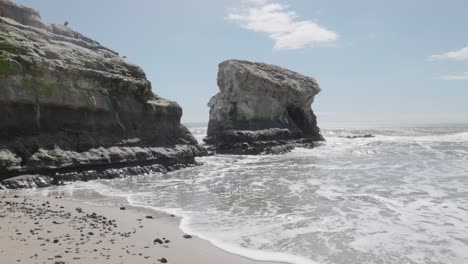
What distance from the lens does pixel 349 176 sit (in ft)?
65.2

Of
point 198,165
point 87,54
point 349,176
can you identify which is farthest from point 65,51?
point 349,176

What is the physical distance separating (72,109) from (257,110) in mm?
23606

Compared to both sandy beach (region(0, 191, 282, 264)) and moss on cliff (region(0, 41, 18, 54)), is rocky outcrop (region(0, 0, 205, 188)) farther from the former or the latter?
sandy beach (region(0, 191, 282, 264))

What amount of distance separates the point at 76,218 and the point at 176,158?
13711 millimetres

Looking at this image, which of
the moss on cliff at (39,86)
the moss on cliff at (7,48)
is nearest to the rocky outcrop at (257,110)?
the moss on cliff at (39,86)

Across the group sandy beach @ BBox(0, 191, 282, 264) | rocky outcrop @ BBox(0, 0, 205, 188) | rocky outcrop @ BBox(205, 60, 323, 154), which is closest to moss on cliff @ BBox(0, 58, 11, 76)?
rocky outcrop @ BBox(0, 0, 205, 188)

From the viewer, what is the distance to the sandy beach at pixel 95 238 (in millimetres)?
7215

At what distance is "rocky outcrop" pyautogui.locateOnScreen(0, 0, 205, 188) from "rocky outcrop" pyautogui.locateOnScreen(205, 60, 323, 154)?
11.3 m

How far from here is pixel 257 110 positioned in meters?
40.8

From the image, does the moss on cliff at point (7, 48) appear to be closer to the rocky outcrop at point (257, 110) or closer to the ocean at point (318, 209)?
the ocean at point (318, 209)

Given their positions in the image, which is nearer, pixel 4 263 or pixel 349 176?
pixel 4 263

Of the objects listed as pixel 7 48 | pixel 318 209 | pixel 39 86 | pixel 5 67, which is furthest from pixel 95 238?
pixel 7 48

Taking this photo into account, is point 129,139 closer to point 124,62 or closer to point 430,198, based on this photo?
point 124,62

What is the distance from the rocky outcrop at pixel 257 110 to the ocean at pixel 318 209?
14875mm
